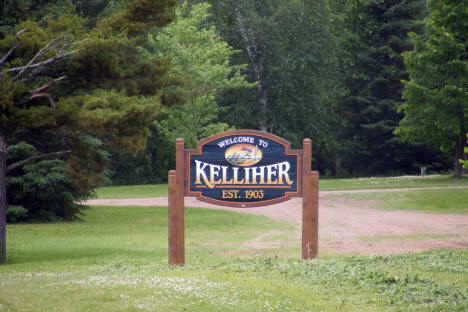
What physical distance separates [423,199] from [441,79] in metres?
8.82

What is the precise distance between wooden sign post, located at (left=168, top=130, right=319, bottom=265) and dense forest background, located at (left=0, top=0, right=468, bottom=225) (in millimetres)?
3341

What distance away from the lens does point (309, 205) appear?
1141cm

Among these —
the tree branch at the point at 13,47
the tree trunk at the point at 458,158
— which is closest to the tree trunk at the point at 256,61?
the tree trunk at the point at 458,158

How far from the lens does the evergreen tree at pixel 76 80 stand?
1375cm

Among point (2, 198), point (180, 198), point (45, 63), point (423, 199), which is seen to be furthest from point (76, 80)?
point (423, 199)

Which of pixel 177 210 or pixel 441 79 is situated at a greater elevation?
pixel 441 79

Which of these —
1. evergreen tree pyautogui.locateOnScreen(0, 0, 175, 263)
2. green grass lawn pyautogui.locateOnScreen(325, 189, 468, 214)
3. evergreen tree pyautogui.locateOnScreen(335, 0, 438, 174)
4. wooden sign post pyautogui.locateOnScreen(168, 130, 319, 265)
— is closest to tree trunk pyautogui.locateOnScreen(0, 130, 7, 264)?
evergreen tree pyautogui.locateOnScreen(0, 0, 175, 263)

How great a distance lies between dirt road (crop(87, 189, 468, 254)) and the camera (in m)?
14.6

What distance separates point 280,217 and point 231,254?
29.8 ft

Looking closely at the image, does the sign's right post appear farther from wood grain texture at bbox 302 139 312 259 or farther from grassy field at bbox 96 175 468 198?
grassy field at bbox 96 175 468 198

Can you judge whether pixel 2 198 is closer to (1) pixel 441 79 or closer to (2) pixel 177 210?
(2) pixel 177 210

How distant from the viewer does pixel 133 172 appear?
48688 millimetres

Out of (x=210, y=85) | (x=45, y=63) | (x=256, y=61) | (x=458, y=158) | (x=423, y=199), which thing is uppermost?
(x=256, y=61)

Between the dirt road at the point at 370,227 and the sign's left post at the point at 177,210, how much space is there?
3.38m
